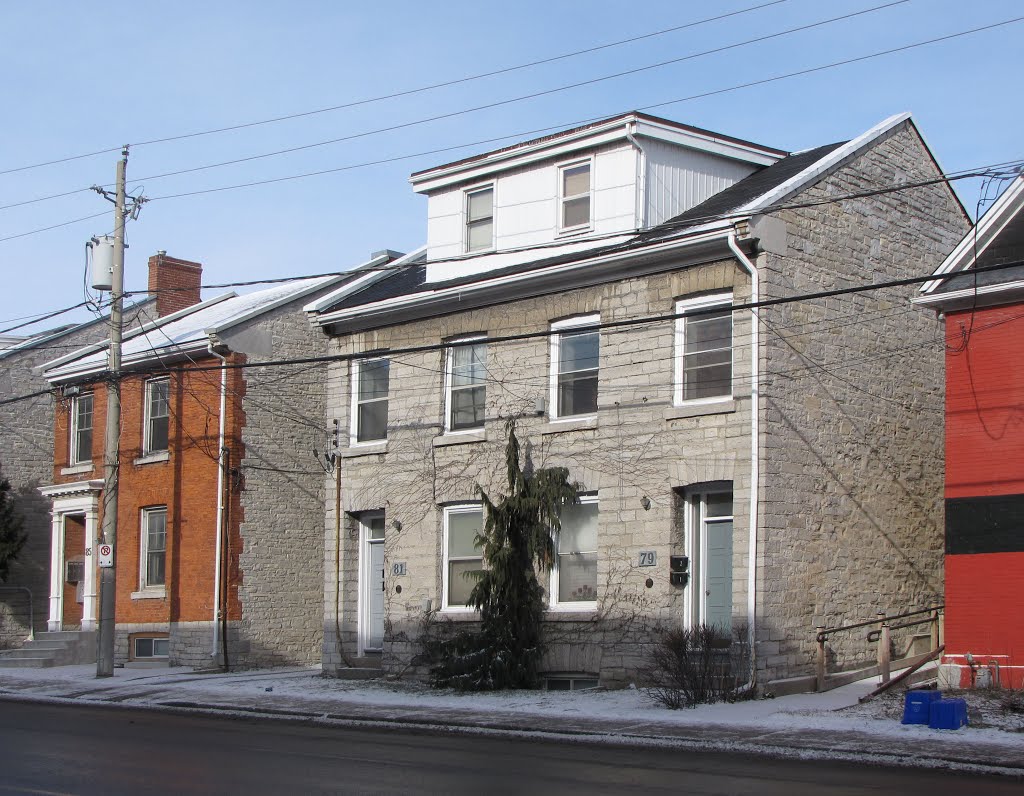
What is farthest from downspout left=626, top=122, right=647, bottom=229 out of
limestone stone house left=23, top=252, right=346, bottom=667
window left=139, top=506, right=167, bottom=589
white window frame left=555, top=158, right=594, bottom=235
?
window left=139, top=506, right=167, bottom=589

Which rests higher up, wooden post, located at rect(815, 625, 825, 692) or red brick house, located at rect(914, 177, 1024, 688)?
red brick house, located at rect(914, 177, 1024, 688)

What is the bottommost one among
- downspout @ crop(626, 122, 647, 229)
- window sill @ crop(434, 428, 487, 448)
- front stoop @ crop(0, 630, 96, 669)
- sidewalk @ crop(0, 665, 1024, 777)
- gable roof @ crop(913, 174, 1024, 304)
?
front stoop @ crop(0, 630, 96, 669)

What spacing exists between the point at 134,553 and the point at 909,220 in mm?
17577

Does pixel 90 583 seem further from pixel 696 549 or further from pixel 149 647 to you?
pixel 696 549

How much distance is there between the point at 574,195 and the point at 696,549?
6.47 meters

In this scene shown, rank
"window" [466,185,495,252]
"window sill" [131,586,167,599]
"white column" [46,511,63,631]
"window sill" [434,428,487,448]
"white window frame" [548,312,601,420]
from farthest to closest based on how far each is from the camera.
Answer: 1. "white column" [46,511,63,631]
2. "window sill" [131,586,167,599]
3. "window" [466,185,495,252]
4. "window sill" [434,428,487,448]
5. "white window frame" [548,312,601,420]

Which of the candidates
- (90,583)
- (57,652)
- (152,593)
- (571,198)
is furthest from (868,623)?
(57,652)

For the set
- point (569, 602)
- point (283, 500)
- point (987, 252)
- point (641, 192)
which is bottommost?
point (569, 602)

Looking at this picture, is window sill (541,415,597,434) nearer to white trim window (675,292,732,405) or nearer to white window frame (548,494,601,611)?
white window frame (548,494,601,611)

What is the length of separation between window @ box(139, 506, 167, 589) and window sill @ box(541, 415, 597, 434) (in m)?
10.8

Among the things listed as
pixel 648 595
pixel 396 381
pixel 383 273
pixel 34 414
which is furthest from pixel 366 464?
pixel 34 414

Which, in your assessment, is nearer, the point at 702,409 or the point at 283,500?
the point at 702,409

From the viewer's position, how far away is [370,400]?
25172mm

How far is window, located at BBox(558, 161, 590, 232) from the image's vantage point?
22.4 metres
